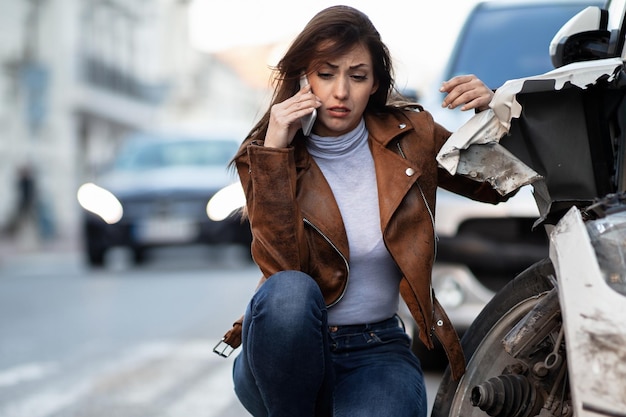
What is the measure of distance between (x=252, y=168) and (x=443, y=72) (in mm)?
3855

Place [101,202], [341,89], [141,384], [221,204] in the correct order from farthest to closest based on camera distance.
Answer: [101,202] < [221,204] < [141,384] < [341,89]

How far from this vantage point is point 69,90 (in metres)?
36.8

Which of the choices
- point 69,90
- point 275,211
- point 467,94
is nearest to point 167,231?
point 275,211

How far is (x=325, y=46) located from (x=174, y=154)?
39.4 feet

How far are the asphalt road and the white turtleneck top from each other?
7.33 ft

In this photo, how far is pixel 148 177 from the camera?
568 inches

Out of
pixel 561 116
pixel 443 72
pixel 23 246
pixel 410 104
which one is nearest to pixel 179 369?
pixel 443 72

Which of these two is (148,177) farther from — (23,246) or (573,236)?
(573,236)

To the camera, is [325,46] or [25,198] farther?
[25,198]

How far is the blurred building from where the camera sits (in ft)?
97.5

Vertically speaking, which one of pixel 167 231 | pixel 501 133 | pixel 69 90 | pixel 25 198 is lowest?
pixel 25 198

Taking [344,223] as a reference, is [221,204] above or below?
below

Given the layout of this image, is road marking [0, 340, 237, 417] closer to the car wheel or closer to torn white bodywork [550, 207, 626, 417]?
the car wheel

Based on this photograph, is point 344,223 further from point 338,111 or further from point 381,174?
point 338,111
